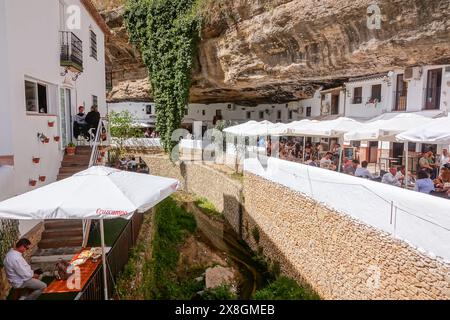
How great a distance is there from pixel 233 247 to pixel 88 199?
964 cm

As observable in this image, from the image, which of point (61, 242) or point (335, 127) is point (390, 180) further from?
point (61, 242)

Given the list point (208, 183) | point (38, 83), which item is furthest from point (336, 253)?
point (208, 183)

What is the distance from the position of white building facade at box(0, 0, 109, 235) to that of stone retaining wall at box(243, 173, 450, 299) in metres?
7.08

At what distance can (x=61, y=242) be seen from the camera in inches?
310

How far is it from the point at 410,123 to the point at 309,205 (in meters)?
3.97

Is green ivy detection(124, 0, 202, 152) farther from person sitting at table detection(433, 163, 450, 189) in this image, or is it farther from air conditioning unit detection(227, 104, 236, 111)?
person sitting at table detection(433, 163, 450, 189)

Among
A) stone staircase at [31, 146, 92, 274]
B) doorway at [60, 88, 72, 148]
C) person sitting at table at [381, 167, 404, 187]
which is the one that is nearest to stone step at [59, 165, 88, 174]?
doorway at [60, 88, 72, 148]

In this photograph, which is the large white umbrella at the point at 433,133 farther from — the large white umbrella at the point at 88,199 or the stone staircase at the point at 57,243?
the stone staircase at the point at 57,243

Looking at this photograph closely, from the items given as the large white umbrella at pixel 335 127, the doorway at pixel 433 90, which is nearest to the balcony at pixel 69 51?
the large white umbrella at pixel 335 127

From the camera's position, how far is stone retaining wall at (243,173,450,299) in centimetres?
556

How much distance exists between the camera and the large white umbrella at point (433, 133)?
7.38m

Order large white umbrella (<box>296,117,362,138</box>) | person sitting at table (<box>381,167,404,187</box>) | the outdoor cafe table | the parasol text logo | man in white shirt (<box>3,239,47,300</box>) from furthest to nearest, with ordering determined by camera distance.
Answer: large white umbrella (<box>296,117,362,138</box>)
person sitting at table (<box>381,167,404,187</box>)
the outdoor cafe table
man in white shirt (<box>3,239,47,300</box>)
the parasol text logo
